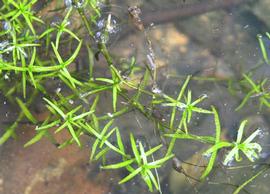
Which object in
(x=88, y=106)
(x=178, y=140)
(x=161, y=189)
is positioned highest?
(x=88, y=106)

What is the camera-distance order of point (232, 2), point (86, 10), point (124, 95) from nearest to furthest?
1. point (124, 95)
2. point (86, 10)
3. point (232, 2)

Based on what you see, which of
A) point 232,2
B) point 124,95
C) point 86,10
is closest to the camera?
point 124,95

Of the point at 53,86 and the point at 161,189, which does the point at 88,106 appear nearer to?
the point at 53,86

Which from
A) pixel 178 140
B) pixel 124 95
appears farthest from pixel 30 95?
pixel 178 140

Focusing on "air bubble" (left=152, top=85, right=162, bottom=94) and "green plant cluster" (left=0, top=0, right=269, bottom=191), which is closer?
"green plant cluster" (left=0, top=0, right=269, bottom=191)

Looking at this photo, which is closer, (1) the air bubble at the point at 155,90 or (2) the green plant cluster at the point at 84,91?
(2) the green plant cluster at the point at 84,91

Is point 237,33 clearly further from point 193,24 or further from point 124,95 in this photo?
point 124,95

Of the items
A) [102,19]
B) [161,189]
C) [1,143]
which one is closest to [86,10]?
[102,19]

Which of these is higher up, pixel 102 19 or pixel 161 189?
pixel 102 19

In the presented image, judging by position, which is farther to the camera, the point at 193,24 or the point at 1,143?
the point at 193,24
